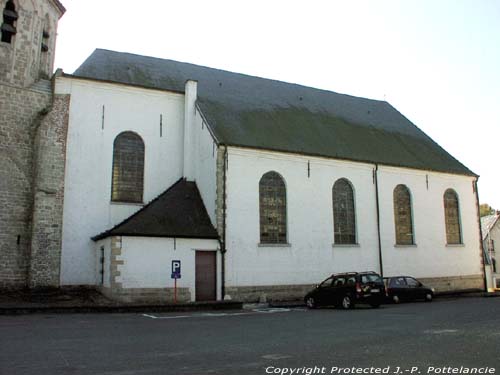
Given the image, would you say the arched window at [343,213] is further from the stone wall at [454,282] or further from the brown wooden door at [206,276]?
the brown wooden door at [206,276]

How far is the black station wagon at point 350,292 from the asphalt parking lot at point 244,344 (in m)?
3.66

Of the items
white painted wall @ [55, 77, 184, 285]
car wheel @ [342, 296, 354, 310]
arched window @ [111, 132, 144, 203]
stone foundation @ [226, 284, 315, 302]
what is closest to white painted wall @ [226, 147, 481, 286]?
stone foundation @ [226, 284, 315, 302]

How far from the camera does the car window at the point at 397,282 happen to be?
67.9 ft

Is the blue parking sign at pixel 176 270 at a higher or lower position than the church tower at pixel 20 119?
lower

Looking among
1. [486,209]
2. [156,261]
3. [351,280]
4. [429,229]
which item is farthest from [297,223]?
[486,209]

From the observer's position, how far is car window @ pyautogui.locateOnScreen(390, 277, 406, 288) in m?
20.7

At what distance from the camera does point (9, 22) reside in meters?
19.0

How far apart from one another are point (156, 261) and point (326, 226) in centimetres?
815

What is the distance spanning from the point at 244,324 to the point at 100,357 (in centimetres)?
516

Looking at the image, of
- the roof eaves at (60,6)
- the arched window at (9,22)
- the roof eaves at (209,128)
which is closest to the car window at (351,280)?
the roof eaves at (209,128)

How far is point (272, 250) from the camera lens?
2031 cm

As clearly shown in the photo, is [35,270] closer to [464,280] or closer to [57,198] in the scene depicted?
[57,198]

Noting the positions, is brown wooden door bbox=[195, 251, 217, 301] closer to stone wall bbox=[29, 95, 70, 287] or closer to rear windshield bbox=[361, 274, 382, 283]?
stone wall bbox=[29, 95, 70, 287]

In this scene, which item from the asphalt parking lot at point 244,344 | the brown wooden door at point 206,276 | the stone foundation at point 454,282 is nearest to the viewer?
the asphalt parking lot at point 244,344
